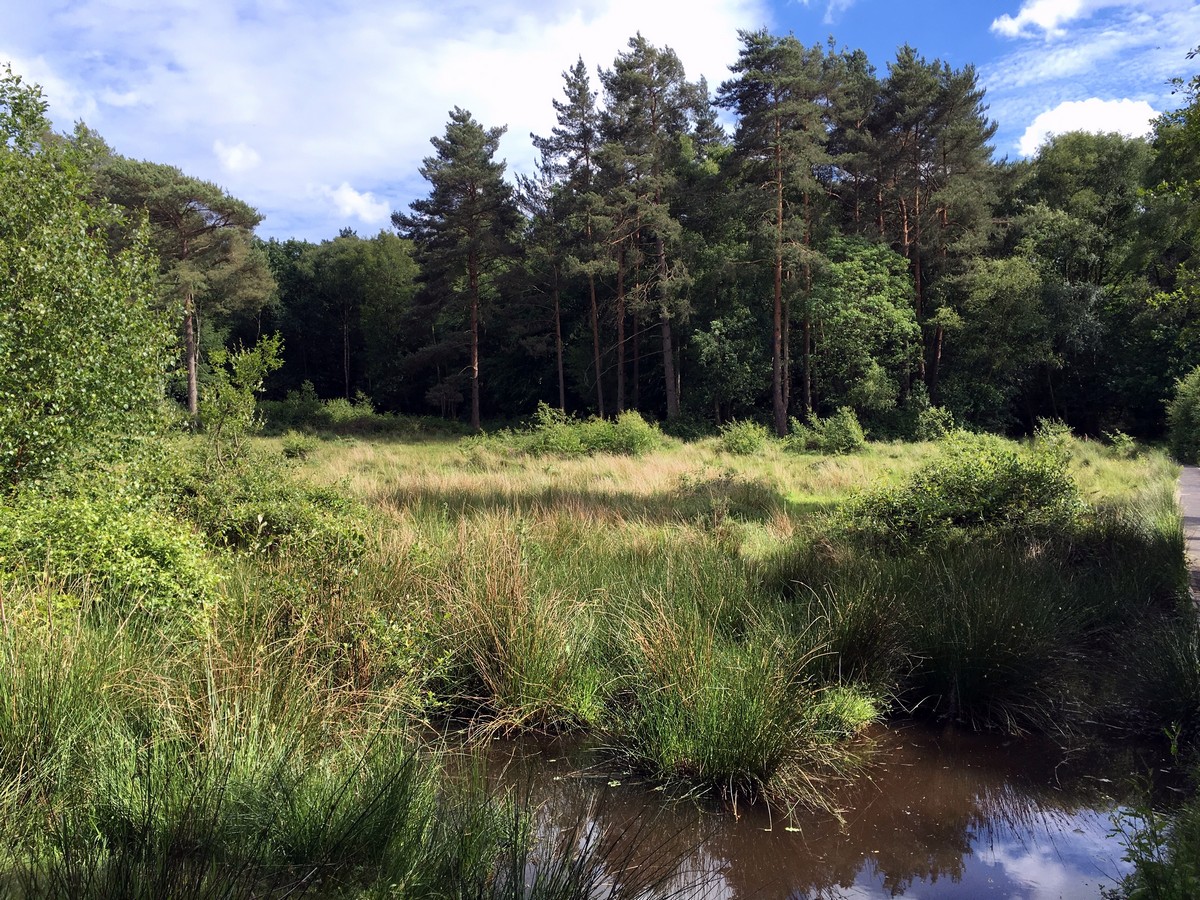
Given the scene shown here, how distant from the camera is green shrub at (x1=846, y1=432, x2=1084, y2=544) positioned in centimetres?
852

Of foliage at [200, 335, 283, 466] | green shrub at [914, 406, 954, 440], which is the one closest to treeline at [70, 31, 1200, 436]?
green shrub at [914, 406, 954, 440]

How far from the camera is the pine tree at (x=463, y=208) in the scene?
30.8 m

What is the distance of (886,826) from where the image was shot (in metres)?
4.18

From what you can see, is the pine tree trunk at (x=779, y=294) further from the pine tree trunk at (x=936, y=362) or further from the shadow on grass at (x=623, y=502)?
the shadow on grass at (x=623, y=502)

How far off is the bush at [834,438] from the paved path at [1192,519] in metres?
8.35

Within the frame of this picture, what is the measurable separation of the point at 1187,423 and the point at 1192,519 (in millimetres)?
13268

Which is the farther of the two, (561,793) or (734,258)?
(734,258)

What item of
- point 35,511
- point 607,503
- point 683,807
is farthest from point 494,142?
point 683,807

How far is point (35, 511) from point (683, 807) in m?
4.81

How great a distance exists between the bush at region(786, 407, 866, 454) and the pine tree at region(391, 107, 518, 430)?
47.9ft

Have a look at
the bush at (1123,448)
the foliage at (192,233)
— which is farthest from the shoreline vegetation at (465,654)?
the foliage at (192,233)

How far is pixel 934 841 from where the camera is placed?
4070 millimetres

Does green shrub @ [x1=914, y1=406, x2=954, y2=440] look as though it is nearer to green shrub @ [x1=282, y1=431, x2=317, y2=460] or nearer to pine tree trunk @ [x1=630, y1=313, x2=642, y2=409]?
pine tree trunk @ [x1=630, y1=313, x2=642, y2=409]

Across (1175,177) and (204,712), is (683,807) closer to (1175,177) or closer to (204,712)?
(204,712)
